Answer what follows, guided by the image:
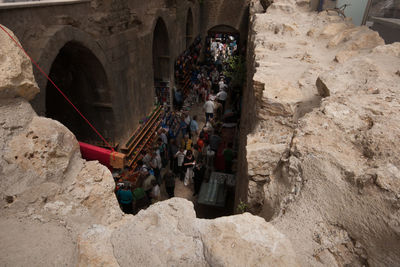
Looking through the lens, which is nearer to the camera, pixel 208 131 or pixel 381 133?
pixel 381 133

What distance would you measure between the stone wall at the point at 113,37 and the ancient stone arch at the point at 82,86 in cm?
5

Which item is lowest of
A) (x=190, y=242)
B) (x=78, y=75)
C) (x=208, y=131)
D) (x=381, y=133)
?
(x=208, y=131)

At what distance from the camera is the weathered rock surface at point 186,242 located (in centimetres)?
128

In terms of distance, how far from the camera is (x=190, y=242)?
1400 mm

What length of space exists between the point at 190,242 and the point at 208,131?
6.78 meters

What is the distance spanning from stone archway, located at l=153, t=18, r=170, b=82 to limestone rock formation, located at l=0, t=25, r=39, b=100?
7626 millimetres

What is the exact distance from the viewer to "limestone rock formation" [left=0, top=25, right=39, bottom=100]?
203 centimetres

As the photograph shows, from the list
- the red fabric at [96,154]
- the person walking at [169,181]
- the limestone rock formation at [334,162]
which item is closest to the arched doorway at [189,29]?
the person walking at [169,181]

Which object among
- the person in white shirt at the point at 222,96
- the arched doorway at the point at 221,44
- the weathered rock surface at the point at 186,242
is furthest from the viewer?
the arched doorway at the point at 221,44

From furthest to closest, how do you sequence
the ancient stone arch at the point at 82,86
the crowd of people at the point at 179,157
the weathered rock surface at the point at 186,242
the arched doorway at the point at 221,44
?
Result: the arched doorway at the point at 221,44
the crowd of people at the point at 179,157
the ancient stone arch at the point at 82,86
the weathered rock surface at the point at 186,242

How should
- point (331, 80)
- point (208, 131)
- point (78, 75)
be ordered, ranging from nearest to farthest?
point (331, 80) → point (78, 75) → point (208, 131)

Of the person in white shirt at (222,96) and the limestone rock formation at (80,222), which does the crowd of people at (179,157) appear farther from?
the limestone rock formation at (80,222)

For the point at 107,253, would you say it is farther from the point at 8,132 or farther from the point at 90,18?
the point at 90,18

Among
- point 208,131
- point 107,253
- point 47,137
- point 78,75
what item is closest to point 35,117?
point 47,137
